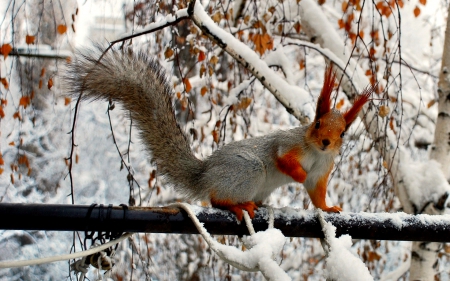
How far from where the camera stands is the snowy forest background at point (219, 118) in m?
1.55

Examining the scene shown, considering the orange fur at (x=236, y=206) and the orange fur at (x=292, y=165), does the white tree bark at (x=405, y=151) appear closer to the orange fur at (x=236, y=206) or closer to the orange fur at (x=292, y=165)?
the orange fur at (x=292, y=165)

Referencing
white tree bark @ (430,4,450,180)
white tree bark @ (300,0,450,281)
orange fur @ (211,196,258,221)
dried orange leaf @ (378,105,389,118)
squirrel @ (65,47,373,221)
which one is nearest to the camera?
orange fur @ (211,196,258,221)

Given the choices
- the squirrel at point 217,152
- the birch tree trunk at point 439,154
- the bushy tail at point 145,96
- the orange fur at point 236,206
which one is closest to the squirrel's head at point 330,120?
the squirrel at point 217,152

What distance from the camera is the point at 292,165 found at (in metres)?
0.97

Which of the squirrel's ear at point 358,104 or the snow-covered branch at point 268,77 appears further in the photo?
the snow-covered branch at point 268,77

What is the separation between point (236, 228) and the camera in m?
0.69

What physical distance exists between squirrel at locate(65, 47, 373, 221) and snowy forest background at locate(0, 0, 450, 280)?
1.15ft

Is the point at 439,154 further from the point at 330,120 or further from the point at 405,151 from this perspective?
the point at 330,120

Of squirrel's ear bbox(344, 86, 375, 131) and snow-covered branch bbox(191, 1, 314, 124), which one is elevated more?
snow-covered branch bbox(191, 1, 314, 124)

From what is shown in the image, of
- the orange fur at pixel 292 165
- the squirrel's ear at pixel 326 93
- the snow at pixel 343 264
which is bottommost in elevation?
the snow at pixel 343 264

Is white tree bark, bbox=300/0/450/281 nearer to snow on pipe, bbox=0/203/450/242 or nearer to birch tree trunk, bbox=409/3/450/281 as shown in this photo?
birch tree trunk, bbox=409/3/450/281

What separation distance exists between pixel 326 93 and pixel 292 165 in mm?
176

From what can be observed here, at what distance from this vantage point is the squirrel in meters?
0.91

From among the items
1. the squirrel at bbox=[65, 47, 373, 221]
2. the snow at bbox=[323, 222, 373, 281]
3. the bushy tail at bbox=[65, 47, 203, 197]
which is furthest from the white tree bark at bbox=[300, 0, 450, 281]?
the snow at bbox=[323, 222, 373, 281]
